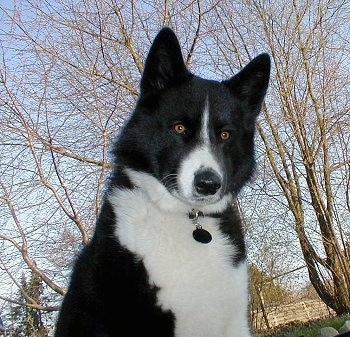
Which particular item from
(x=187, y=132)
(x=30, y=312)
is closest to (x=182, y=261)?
(x=187, y=132)

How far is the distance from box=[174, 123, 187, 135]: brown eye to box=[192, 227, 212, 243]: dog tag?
1.53 ft

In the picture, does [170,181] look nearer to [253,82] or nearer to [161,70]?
[161,70]

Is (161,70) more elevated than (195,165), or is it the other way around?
(161,70)

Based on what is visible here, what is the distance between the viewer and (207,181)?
89.8 inches

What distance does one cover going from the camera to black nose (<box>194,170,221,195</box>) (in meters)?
2.29

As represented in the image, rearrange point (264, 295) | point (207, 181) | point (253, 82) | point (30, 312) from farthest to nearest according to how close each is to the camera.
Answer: point (264, 295), point (30, 312), point (253, 82), point (207, 181)

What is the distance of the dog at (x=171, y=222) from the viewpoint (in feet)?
7.46

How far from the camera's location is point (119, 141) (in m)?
2.65

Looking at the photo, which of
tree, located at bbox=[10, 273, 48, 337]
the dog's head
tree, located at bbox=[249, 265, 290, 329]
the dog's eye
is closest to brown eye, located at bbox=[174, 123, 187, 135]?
the dog's head

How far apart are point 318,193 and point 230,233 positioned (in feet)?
27.0

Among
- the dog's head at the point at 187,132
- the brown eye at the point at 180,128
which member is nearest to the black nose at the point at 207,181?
the dog's head at the point at 187,132

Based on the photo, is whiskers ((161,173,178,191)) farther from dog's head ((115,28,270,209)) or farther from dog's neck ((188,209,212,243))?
dog's neck ((188,209,212,243))

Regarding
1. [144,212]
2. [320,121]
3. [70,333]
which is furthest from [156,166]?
[320,121]

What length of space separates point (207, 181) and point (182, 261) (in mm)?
384
